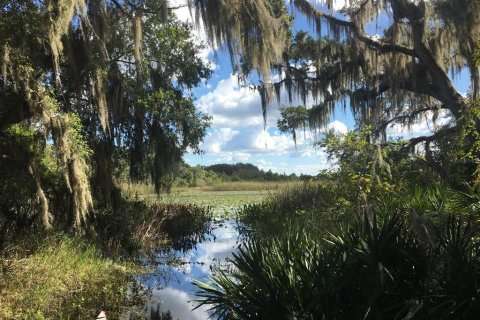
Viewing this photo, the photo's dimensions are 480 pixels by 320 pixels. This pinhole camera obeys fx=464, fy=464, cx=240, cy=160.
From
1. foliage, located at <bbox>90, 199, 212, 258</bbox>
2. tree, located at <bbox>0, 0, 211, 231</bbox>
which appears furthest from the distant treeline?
tree, located at <bbox>0, 0, 211, 231</bbox>

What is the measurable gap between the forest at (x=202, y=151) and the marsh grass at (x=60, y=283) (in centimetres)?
4

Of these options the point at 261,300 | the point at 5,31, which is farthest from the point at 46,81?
Answer: the point at 261,300

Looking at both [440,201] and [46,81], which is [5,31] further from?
[440,201]

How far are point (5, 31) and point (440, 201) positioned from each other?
25.1 feet

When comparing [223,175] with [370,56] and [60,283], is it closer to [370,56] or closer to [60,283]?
[370,56]

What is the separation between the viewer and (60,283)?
8.09 metres

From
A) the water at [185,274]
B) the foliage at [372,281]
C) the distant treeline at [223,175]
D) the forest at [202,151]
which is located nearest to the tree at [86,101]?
the forest at [202,151]

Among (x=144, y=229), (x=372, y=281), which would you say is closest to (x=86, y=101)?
(x=144, y=229)

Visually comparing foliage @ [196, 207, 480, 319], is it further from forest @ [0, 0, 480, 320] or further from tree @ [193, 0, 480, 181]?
tree @ [193, 0, 480, 181]

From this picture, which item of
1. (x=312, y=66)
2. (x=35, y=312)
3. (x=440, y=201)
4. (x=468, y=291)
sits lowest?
(x=35, y=312)

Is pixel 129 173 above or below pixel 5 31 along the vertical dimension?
below

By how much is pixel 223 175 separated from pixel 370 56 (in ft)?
198

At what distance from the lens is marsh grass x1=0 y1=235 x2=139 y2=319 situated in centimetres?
704

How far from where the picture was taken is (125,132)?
14570mm
